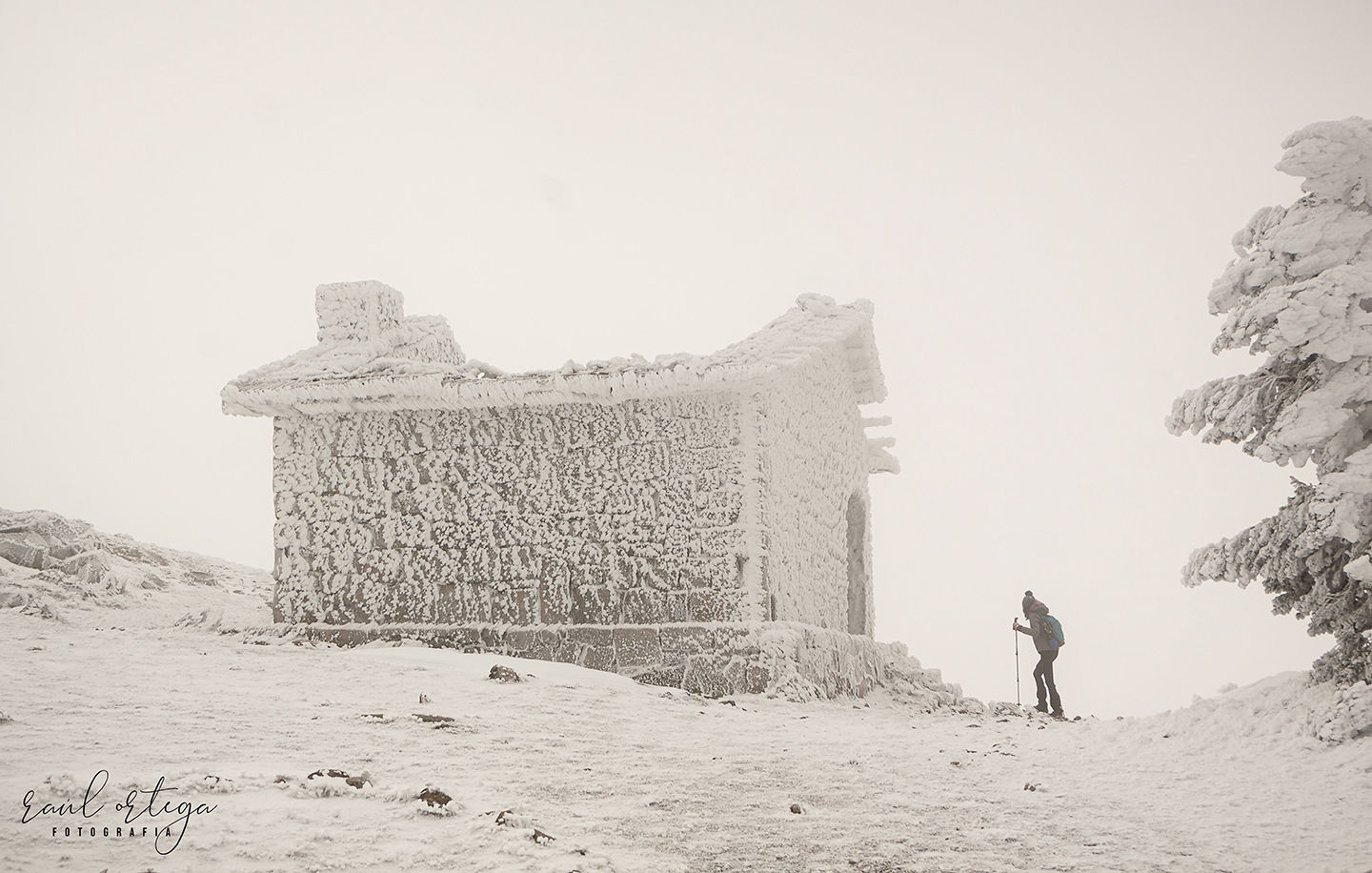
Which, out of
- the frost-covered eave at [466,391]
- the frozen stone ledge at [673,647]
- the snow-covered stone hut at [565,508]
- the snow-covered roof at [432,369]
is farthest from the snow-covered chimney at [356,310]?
the frozen stone ledge at [673,647]

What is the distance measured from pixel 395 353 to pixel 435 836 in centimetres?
843

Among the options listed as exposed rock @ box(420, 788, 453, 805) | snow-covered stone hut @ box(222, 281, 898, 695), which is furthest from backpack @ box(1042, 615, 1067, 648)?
exposed rock @ box(420, 788, 453, 805)

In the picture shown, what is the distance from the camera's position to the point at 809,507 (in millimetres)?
12273

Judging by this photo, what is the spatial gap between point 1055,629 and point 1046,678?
0.57 meters

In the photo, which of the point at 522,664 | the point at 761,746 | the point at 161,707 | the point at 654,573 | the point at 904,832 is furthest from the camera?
the point at 654,573

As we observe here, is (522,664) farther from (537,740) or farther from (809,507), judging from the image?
(809,507)

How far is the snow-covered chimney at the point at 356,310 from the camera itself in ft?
40.2

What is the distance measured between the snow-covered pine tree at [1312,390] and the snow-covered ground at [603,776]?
0.71 meters

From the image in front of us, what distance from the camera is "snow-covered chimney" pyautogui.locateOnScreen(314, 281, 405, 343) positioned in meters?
12.2

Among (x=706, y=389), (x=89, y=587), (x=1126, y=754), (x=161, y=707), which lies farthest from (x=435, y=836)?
(x=89, y=587)

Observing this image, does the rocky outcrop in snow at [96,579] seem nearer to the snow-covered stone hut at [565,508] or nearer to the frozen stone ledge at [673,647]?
the snow-covered stone hut at [565,508]

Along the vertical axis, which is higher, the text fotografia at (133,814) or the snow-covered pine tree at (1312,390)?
the snow-covered pine tree at (1312,390)

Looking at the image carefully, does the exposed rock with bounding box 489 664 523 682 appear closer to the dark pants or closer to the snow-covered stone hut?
the snow-covered stone hut

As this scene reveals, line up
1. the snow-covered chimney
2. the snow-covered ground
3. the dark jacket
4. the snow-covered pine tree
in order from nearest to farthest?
1. the snow-covered ground
2. the snow-covered pine tree
3. the snow-covered chimney
4. the dark jacket
